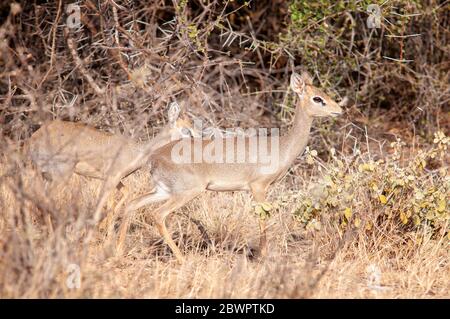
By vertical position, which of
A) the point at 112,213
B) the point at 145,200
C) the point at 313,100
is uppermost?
the point at 313,100

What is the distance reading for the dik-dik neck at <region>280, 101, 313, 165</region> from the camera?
21.4 ft

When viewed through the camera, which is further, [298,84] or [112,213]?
[298,84]

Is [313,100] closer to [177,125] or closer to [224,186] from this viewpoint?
A: [224,186]

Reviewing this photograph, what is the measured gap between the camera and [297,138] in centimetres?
661

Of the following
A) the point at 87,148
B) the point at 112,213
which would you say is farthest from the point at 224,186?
the point at 87,148

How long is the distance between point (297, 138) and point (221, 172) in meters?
0.78

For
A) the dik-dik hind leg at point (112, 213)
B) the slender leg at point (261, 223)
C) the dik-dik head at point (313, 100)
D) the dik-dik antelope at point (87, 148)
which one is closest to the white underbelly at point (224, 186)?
the slender leg at point (261, 223)

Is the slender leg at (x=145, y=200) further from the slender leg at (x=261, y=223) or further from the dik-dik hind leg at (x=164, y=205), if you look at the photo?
the slender leg at (x=261, y=223)

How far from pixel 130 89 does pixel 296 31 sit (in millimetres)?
1929

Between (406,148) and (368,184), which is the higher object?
(368,184)

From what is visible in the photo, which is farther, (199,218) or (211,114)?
(211,114)

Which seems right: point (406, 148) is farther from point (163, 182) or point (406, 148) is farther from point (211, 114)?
point (163, 182)
